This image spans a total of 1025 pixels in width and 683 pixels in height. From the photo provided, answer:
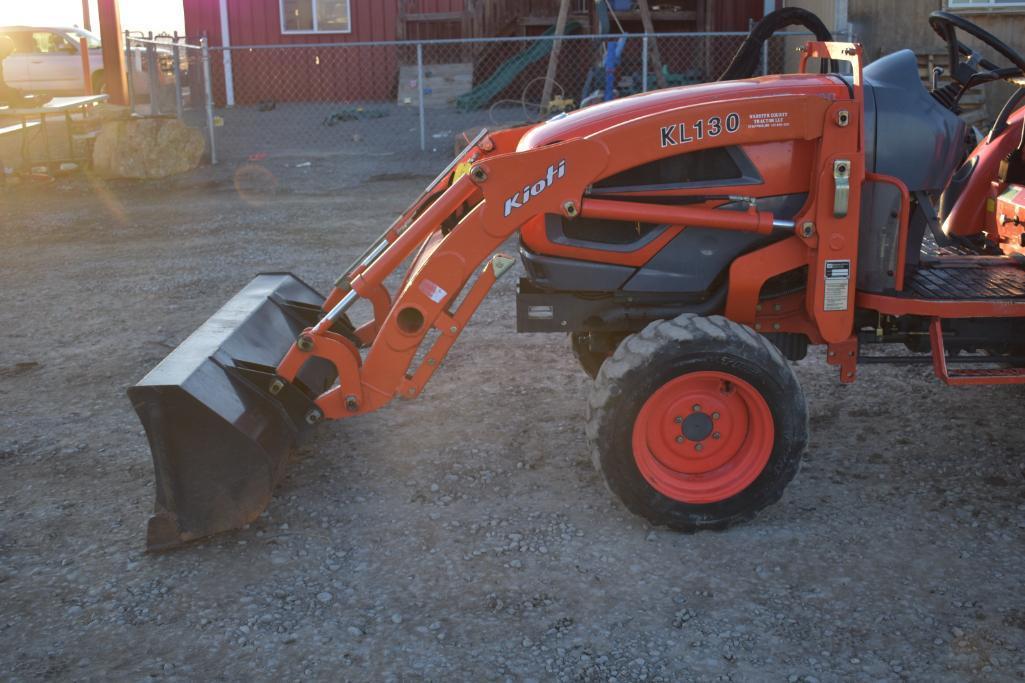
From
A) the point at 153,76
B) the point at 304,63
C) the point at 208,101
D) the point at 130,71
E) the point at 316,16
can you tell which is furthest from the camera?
the point at 316,16

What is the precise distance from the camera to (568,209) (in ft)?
12.7

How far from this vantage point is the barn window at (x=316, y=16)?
21.9m

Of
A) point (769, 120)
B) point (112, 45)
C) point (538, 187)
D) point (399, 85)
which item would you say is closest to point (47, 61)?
point (399, 85)

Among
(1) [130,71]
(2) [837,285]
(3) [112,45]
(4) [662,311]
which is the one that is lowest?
(4) [662,311]

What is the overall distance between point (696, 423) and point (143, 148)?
11.3 meters

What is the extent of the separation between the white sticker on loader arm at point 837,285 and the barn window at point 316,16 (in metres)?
19.5

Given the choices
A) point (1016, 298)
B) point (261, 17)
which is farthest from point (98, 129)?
point (1016, 298)

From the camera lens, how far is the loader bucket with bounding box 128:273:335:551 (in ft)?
12.3

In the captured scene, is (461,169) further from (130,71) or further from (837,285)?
(130,71)

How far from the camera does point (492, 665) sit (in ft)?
10.3

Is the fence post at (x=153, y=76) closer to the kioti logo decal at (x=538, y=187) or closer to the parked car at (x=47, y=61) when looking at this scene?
the parked car at (x=47, y=61)

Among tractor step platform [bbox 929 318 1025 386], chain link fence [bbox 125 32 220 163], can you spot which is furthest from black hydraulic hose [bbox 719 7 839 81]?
chain link fence [bbox 125 32 220 163]

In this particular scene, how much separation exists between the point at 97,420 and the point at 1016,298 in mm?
4111

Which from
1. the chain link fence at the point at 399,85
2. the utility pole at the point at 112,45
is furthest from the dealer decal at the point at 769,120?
the utility pole at the point at 112,45
